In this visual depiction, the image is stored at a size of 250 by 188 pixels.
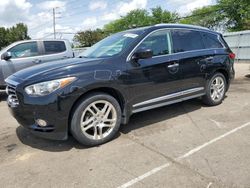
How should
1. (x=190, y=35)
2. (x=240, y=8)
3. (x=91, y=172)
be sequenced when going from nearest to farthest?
(x=91, y=172)
(x=190, y=35)
(x=240, y=8)

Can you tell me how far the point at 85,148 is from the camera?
3967 millimetres

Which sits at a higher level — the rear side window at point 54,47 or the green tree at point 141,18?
the green tree at point 141,18

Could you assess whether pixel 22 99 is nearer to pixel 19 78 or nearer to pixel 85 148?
pixel 19 78

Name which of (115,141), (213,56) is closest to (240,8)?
(213,56)

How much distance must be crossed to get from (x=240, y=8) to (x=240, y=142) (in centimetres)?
3970

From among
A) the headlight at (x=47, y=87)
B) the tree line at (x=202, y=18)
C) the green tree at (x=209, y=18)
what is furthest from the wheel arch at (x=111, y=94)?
the green tree at (x=209, y=18)

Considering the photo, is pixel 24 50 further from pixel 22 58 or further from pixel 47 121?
pixel 47 121

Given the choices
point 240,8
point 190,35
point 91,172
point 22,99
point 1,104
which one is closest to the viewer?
point 91,172

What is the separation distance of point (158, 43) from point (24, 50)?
5.19m

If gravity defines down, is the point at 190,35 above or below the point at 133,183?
above

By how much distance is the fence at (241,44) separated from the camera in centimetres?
1573

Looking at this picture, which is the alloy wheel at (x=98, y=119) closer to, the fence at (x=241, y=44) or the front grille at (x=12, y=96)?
the front grille at (x=12, y=96)

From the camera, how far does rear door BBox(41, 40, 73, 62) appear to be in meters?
8.62

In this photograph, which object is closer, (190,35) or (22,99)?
(22,99)
